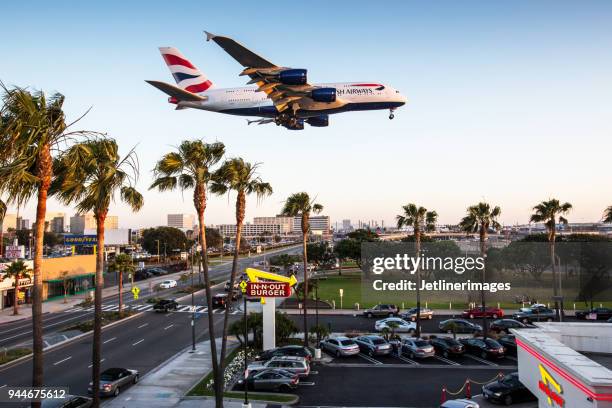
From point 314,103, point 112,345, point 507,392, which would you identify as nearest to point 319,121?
point 314,103

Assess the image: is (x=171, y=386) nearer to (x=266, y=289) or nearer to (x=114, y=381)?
(x=114, y=381)

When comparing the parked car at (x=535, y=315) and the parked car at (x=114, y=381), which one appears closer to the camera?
the parked car at (x=114, y=381)

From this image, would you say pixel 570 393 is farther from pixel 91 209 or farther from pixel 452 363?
pixel 452 363

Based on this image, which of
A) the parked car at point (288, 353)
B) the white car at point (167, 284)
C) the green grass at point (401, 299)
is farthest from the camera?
the white car at point (167, 284)

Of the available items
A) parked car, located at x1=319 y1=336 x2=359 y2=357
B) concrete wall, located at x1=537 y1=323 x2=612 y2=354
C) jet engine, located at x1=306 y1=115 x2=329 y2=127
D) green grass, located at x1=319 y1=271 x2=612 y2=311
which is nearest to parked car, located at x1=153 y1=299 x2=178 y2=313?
green grass, located at x1=319 y1=271 x2=612 y2=311

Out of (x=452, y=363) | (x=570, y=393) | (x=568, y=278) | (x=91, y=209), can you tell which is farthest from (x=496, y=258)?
(x=91, y=209)

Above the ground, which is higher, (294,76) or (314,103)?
(294,76)

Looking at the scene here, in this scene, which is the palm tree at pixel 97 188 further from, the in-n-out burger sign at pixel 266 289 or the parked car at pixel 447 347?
the parked car at pixel 447 347

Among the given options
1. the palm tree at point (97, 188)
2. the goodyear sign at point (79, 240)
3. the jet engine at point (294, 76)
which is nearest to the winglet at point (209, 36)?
the jet engine at point (294, 76)
